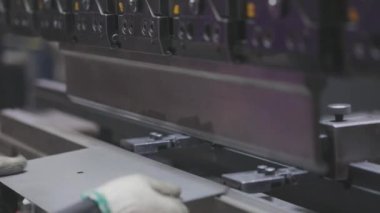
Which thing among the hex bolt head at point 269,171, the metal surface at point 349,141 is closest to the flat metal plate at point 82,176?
the hex bolt head at point 269,171

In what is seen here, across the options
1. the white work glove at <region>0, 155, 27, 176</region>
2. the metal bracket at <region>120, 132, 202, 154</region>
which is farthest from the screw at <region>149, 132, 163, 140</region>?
the white work glove at <region>0, 155, 27, 176</region>

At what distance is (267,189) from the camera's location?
1.70 m

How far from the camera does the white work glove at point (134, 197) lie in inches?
54.4

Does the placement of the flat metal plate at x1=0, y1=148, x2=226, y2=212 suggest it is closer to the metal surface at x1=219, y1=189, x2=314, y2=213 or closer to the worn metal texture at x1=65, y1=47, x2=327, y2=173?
the metal surface at x1=219, y1=189, x2=314, y2=213

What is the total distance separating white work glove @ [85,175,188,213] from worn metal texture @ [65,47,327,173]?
1.26 ft

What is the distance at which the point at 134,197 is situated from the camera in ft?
4.61

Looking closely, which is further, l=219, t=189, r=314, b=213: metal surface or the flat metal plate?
the flat metal plate

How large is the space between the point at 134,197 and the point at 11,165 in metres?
0.71

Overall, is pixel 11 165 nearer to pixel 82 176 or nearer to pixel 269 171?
pixel 82 176

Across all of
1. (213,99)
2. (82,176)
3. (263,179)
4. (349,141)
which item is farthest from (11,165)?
(349,141)

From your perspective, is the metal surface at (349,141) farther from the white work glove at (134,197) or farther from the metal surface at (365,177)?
the white work glove at (134,197)

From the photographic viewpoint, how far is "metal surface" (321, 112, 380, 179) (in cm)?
164

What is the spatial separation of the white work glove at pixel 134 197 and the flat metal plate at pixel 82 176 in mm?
176

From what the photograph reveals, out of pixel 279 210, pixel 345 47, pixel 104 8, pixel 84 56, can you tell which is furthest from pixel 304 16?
pixel 84 56
